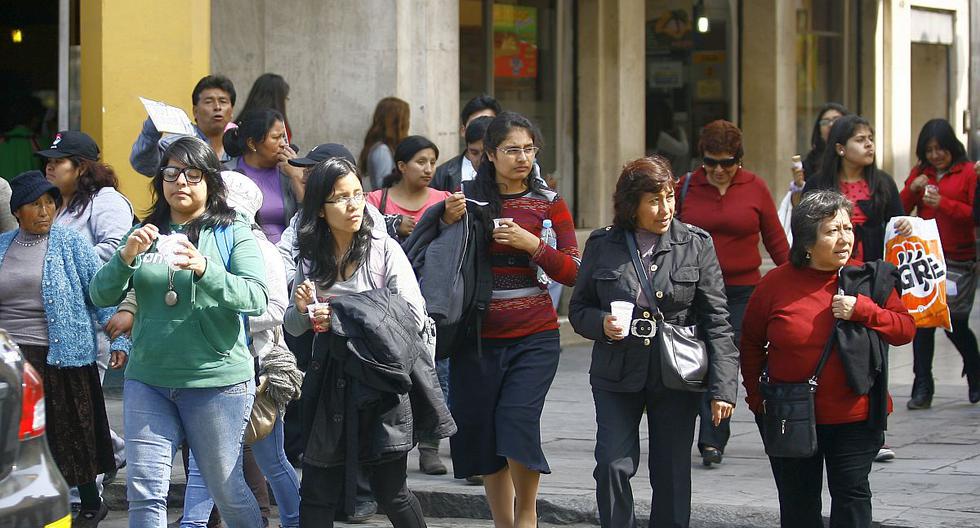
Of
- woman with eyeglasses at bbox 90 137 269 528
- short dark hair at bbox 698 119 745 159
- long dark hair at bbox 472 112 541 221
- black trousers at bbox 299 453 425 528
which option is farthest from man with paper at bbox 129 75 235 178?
black trousers at bbox 299 453 425 528

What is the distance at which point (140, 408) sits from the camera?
614 cm

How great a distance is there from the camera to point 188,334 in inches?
242

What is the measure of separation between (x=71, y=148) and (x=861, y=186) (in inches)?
171

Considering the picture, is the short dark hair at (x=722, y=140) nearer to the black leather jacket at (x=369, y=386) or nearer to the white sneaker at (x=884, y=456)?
the white sneaker at (x=884, y=456)

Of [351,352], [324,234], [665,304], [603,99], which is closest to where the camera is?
[351,352]

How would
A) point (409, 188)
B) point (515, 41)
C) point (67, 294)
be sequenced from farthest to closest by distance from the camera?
1. point (515, 41)
2. point (409, 188)
3. point (67, 294)

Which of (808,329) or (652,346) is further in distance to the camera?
(652,346)

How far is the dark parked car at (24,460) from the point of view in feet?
15.0

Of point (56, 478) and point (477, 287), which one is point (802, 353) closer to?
point (477, 287)

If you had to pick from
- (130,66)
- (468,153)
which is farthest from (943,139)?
(130,66)

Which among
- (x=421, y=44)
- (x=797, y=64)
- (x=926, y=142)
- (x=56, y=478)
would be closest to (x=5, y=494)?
(x=56, y=478)

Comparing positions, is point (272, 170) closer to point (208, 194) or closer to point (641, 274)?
point (208, 194)

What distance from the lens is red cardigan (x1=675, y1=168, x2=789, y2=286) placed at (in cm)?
882

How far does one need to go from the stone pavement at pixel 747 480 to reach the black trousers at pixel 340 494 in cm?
179
